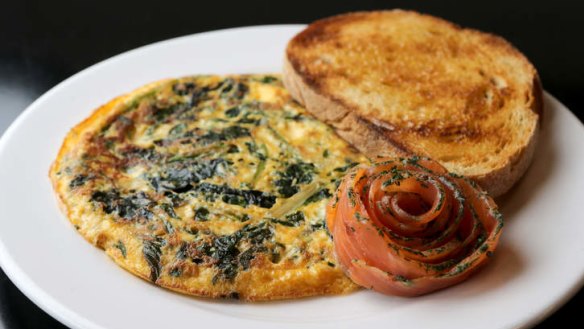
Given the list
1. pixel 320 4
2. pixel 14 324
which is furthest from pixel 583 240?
pixel 320 4

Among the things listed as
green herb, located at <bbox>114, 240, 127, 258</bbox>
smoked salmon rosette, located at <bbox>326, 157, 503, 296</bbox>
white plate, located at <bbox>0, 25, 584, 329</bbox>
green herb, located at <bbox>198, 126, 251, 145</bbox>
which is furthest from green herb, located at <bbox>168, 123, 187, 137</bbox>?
smoked salmon rosette, located at <bbox>326, 157, 503, 296</bbox>

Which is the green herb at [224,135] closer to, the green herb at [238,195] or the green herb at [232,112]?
the green herb at [232,112]

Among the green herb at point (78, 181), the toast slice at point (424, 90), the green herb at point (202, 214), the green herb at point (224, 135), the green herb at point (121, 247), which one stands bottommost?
the green herb at point (121, 247)

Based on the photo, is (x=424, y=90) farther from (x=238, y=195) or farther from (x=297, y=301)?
(x=297, y=301)

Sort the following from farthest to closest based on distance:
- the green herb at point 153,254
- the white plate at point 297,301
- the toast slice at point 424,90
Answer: the toast slice at point 424,90
the green herb at point 153,254
the white plate at point 297,301

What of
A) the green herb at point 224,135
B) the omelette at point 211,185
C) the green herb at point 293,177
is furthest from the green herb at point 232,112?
the green herb at point 293,177

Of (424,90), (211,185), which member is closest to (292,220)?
(211,185)

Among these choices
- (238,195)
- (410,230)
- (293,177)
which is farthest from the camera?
(293,177)
